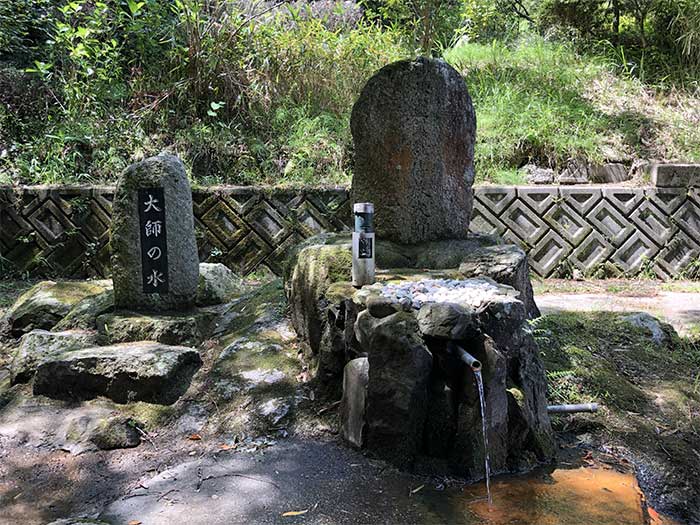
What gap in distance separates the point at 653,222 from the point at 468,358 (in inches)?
247

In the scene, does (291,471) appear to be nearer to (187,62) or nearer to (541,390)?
(541,390)

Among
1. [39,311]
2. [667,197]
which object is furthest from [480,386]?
[667,197]

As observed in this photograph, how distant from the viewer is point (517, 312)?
9.79 feet

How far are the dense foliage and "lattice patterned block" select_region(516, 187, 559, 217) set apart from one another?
20.4 inches

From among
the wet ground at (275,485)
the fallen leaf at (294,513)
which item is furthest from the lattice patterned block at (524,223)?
the fallen leaf at (294,513)

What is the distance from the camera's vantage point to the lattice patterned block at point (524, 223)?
766 cm

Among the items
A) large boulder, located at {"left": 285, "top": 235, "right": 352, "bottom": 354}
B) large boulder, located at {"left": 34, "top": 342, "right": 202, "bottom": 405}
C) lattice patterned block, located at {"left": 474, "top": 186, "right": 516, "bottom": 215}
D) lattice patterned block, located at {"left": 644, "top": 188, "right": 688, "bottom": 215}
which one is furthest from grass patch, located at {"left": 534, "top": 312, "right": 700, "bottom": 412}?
lattice patterned block, located at {"left": 644, "top": 188, "right": 688, "bottom": 215}

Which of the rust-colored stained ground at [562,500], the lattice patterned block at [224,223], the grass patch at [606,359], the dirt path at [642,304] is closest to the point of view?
the rust-colored stained ground at [562,500]

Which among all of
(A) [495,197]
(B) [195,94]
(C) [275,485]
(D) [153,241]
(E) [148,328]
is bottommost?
(C) [275,485]

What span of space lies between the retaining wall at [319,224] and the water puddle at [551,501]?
5.06 meters

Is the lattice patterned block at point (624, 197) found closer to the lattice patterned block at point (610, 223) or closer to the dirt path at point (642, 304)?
the lattice patterned block at point (610, 223)

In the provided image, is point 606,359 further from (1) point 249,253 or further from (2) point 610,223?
(1) point 249,253

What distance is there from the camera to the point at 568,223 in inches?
303

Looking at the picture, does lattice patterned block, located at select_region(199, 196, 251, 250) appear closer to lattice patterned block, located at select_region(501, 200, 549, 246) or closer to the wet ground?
lattice patterned block, located at select_region(501, 200, 549, 246)
